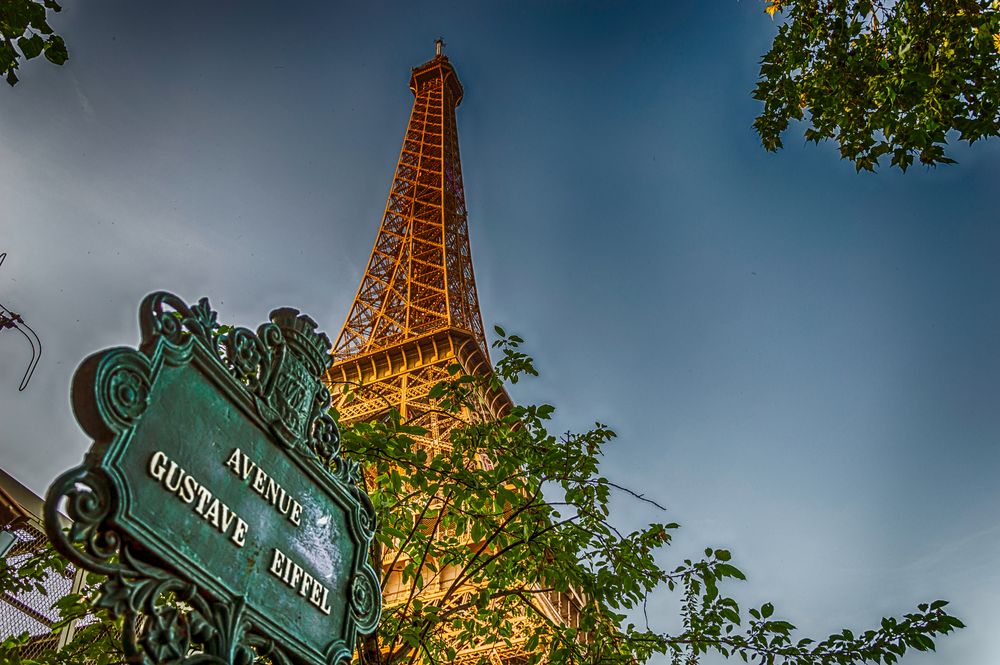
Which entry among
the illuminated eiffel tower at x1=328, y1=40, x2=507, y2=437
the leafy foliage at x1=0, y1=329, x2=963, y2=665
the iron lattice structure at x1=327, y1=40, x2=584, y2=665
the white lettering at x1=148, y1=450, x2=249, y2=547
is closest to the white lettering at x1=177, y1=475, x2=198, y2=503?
the white lettering at x1=148, y1=450, x2=249, y2=547

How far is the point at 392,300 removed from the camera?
4278 centimetres

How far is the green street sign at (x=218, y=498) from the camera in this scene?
2068 mm

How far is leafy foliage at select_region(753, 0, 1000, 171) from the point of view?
628 centimetres

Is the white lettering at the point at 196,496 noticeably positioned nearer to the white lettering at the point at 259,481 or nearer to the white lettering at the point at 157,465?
the white lettering at the point at 157,465

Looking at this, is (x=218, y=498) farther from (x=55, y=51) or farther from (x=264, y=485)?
(x=55, y=51)

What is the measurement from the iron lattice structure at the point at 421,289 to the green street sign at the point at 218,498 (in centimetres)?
2053

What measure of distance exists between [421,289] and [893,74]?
3738 centimetres

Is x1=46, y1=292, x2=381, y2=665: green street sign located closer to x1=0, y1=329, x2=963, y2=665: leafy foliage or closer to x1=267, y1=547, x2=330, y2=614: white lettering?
x1=267, y1=547, x2=330, y2=614: white lettering

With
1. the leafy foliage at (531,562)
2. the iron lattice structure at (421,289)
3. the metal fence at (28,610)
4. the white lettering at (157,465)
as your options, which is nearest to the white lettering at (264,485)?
the white lettering at (157,465)

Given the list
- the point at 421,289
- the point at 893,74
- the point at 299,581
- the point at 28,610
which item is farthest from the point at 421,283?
the point at 299,581

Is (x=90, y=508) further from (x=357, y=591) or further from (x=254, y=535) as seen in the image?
(x=357, y=591)

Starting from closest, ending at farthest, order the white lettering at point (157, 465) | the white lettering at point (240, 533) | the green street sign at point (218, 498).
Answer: the green street sign at point (218, 498)
the white lettering at point (157, 465)
the white lettering at point (240, 533)

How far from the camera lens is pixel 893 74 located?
651 cm

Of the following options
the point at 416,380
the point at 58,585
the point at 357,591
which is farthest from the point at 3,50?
the point at 416,380
